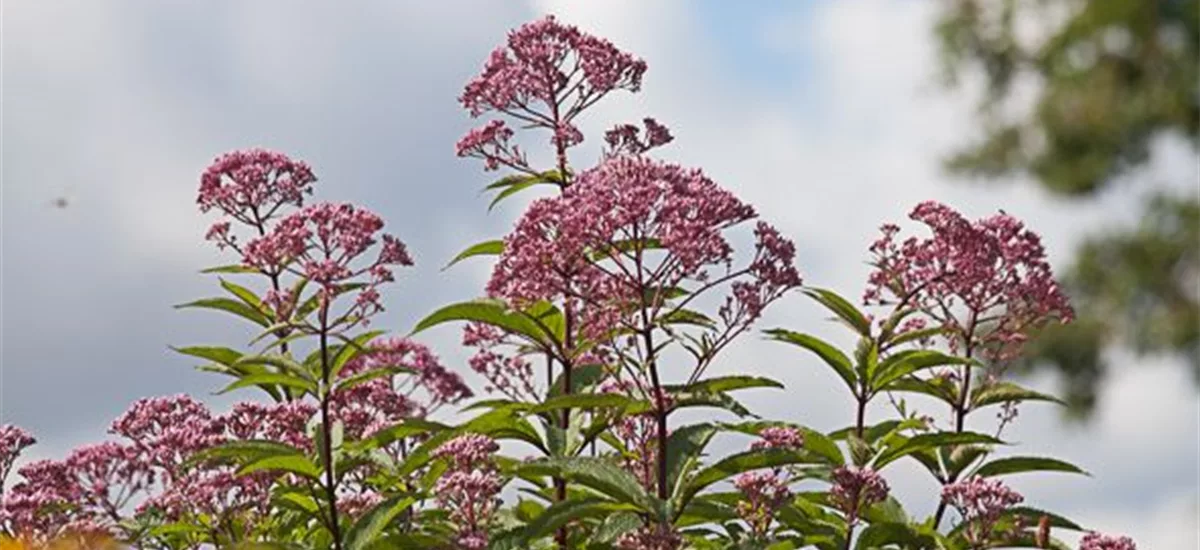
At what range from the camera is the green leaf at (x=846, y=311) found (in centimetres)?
621

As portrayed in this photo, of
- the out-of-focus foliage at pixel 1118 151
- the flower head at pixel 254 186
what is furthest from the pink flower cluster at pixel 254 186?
the out-of-focus foliage at pixel 1118 151

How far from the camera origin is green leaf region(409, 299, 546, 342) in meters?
5.61

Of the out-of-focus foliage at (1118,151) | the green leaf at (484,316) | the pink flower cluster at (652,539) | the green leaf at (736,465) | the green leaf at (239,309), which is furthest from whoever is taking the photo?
the out-of-focus foliage at (1118,151)

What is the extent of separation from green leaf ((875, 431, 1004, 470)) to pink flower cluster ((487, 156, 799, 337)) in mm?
704

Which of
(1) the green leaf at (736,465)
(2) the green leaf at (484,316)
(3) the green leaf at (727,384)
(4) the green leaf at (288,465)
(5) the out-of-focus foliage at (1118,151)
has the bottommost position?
(4) the green leaf at (288,465)

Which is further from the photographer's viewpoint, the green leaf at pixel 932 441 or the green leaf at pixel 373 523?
the green leaf at pixel 932 441

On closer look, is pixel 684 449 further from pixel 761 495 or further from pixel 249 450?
pixel 249 450

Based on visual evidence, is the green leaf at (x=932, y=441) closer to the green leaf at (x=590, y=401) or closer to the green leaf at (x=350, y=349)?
the green leaf at (x=590, y=401)

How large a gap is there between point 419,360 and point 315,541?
1.69 metres

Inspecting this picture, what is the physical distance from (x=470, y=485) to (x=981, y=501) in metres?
1.70

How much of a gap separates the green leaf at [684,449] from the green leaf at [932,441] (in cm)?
71

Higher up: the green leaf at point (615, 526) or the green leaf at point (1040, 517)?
the green leaf at point (1040, 517)

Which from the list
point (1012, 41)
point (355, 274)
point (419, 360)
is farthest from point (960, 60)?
point (355, 274)

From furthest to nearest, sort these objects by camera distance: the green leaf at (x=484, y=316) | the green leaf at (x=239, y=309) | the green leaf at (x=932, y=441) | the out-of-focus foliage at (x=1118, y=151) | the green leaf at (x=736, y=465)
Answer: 1. the out-of-focus foliage at (x=1118, y=151)
2. the green leaf at (x=239, y=309)
3. the green leaf at (x=932, y=441)
4. the green leaf at (x=484, y=316)
5. the green leaf at (x=736, y=465)
